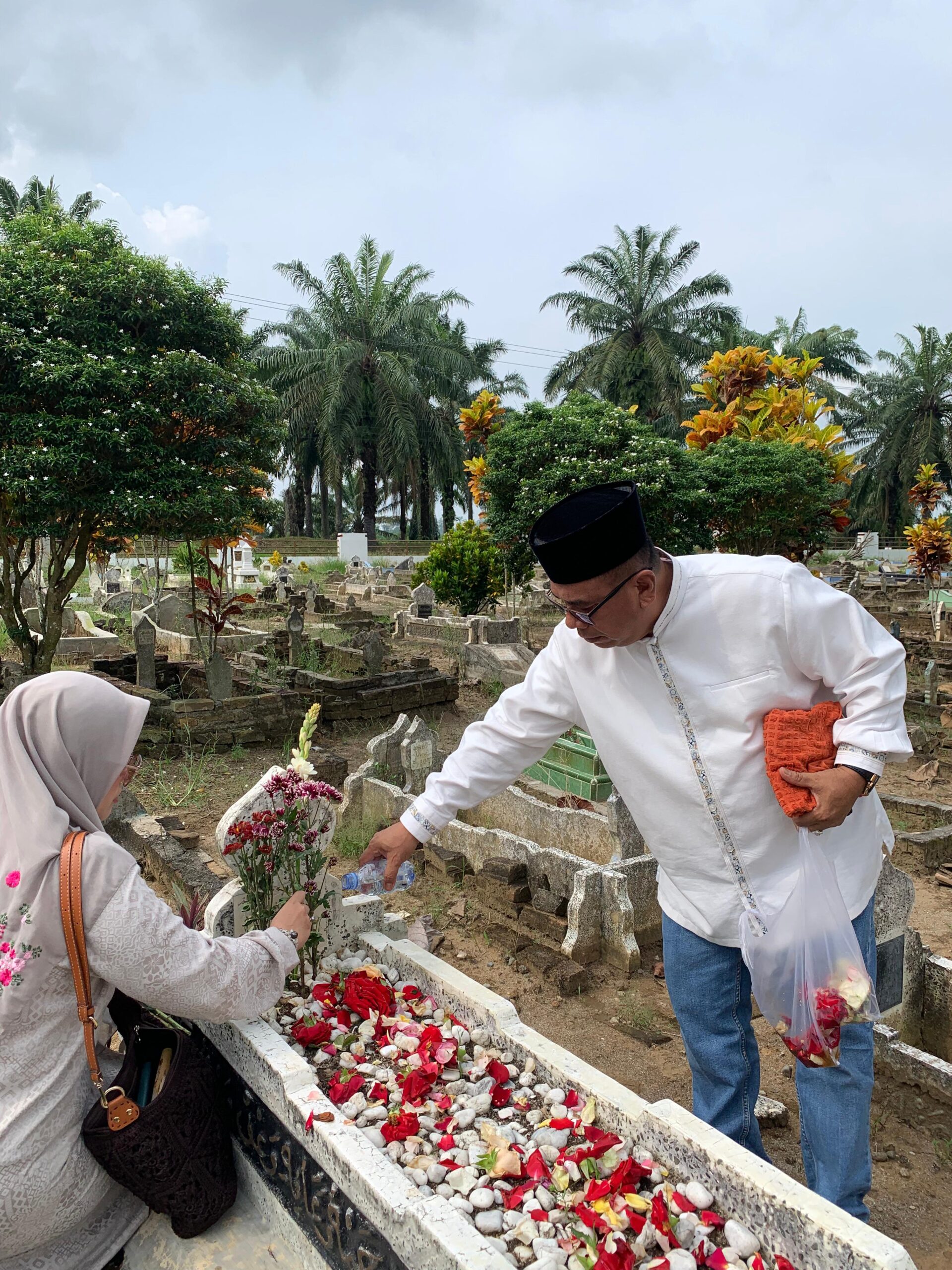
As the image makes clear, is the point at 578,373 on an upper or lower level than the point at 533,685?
upper

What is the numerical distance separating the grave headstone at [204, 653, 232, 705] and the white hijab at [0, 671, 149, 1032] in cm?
709

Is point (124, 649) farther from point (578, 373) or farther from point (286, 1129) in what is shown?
point (578, 373)

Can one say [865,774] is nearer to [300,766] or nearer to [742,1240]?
[742,1240]

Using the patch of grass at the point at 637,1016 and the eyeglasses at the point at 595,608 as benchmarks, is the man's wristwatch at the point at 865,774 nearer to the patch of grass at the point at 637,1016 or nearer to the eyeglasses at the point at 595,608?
the eyeglasses at the point at 595,608

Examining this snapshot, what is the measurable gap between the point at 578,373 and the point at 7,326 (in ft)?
100.0

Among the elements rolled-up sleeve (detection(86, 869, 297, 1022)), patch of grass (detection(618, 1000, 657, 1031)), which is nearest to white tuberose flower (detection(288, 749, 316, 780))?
rolled-up sleeve (detection(86, 869, 297, 1022))

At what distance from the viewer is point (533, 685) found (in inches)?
90.1

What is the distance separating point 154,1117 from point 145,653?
8.49 metres

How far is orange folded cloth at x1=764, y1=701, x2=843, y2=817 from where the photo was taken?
1.75 metres

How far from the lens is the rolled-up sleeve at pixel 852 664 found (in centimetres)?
175

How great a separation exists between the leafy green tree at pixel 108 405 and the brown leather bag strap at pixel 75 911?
6.86m

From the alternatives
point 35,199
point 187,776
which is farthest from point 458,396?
point 187,776

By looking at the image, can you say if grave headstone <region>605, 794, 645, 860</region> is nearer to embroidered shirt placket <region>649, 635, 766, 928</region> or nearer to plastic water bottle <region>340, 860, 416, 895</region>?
plastic water bottle <region>340, 860, 416, 895</region>

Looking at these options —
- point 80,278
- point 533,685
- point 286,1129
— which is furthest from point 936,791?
point 80,278
